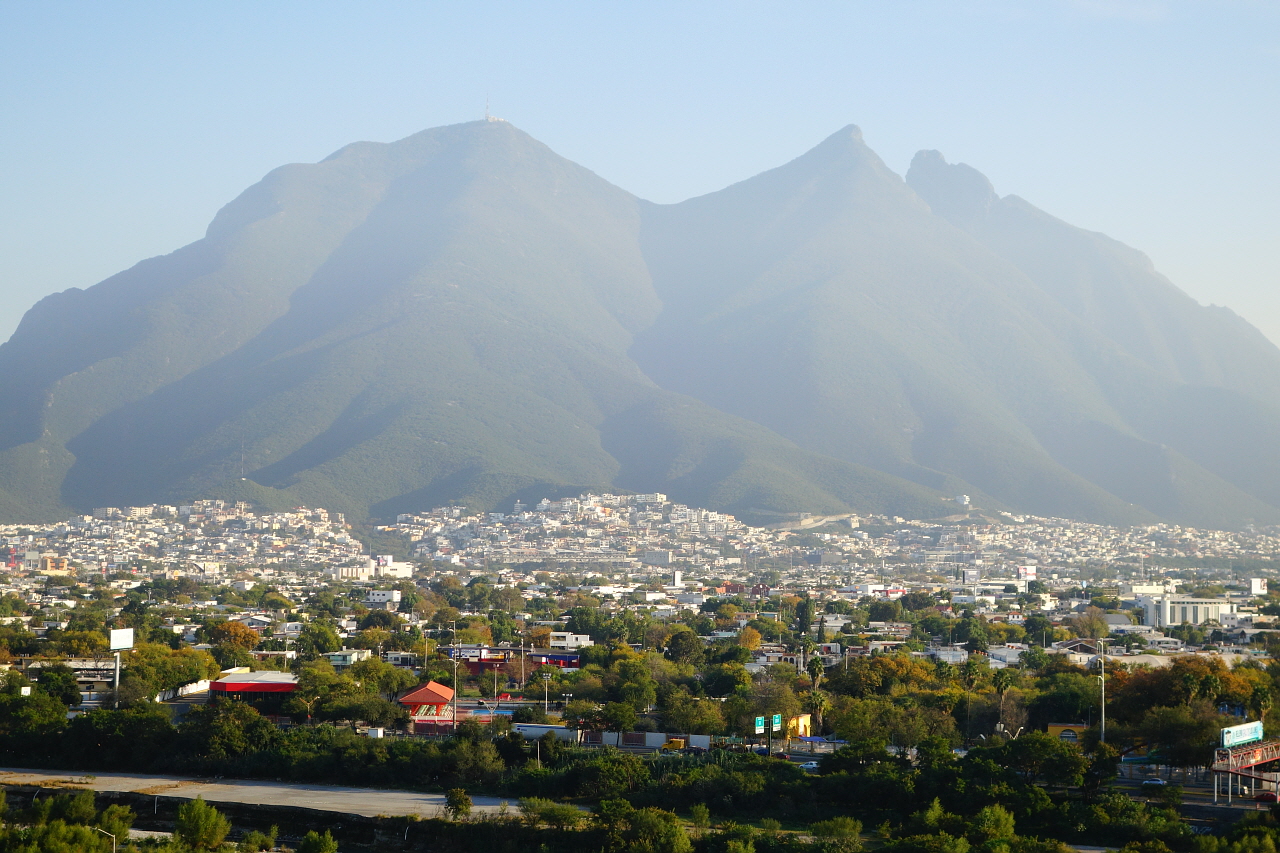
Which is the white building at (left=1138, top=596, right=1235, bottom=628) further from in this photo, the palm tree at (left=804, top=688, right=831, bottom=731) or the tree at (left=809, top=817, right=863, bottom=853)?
the tree at (left=809, top=817, right=863, bottom=853)

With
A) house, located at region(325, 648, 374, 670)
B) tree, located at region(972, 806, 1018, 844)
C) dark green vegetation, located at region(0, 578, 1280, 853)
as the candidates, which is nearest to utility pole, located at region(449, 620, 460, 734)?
dark green vegetation, located at region(0, 578, 1280, 853)

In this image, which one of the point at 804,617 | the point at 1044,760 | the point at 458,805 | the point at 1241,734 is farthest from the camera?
the point at 804,617

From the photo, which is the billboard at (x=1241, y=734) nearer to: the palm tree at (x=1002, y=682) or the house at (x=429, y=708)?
the palm tree at (x=1002, y=682)

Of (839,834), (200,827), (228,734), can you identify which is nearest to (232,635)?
(228,734)

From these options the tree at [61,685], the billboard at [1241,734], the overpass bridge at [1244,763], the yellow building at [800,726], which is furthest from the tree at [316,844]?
the billboard at [1241,734]

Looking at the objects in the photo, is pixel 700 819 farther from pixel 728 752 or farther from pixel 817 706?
pixel 817 706
